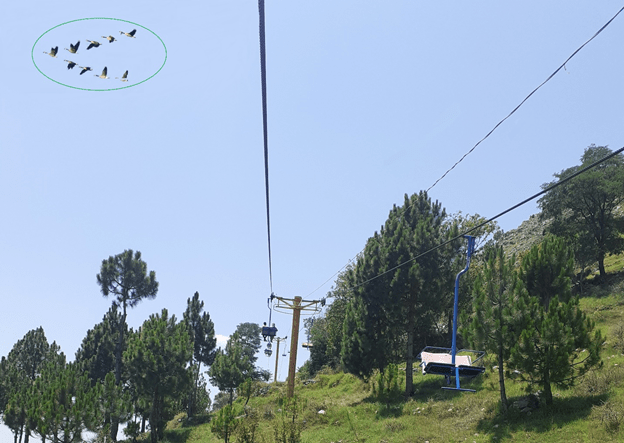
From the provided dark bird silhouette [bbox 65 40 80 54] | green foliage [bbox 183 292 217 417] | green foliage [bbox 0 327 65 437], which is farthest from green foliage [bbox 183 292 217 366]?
dark bird silhouette [bbox 65 40 80 54]

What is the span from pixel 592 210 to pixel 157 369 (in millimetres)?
42012

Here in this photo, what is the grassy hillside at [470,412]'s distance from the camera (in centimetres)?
2047

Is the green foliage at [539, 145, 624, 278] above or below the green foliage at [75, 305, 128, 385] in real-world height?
above

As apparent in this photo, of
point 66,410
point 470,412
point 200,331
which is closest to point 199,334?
point 200,331

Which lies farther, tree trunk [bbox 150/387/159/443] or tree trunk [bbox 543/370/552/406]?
tree trunk [bbox 150/387/159/443]

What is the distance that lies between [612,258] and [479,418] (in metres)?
41.0

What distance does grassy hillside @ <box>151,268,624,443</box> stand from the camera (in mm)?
20469

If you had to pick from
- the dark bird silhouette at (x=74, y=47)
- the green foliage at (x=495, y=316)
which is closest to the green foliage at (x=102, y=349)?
the green foliage at (x=495, y=316)

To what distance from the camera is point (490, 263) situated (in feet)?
80.5

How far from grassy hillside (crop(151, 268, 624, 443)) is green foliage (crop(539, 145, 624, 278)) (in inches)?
207

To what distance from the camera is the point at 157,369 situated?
39.5m

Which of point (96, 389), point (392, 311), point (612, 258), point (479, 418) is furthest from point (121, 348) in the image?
point (612, 258)

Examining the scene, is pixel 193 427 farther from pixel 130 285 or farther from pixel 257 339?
pixel 257 339

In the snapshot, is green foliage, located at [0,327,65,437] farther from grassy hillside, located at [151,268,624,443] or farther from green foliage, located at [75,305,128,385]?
grassy hillside, located at [151,268,624,443]
